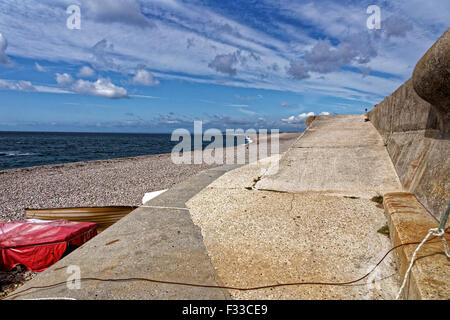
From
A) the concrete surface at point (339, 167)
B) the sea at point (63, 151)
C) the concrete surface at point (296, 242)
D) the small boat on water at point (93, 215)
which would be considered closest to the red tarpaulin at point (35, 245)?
the small boat on water at point (93, 215)

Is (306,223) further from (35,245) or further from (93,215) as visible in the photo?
(93,215)

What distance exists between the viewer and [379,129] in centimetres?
839

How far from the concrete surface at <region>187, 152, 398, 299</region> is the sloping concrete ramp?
1cm

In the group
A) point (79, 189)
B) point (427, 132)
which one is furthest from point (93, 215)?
point (427, 132)

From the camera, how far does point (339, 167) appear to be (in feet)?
21.0

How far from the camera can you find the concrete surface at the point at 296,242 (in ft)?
8.50

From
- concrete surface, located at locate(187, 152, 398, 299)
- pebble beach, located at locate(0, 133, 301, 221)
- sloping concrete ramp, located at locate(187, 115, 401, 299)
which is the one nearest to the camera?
concrete surface, located at locate(187, 152, 398, 299)

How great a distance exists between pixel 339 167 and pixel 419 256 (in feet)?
14.2

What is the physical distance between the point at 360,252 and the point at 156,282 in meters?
2.45

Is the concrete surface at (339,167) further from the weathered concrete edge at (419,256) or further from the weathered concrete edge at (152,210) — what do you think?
the weathered concrete edge at (152,210)

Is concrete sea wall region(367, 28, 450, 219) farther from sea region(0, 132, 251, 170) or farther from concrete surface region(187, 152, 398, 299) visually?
sea region(0, 132, 251, 170)

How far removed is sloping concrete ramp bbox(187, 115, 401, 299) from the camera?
2.73 metres

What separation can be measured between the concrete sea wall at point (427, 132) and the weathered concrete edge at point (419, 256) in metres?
0.20

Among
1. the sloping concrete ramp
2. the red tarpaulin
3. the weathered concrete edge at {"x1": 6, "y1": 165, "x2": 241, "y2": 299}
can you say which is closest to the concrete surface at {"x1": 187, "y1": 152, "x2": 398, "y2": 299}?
the sloping concrete ramp
